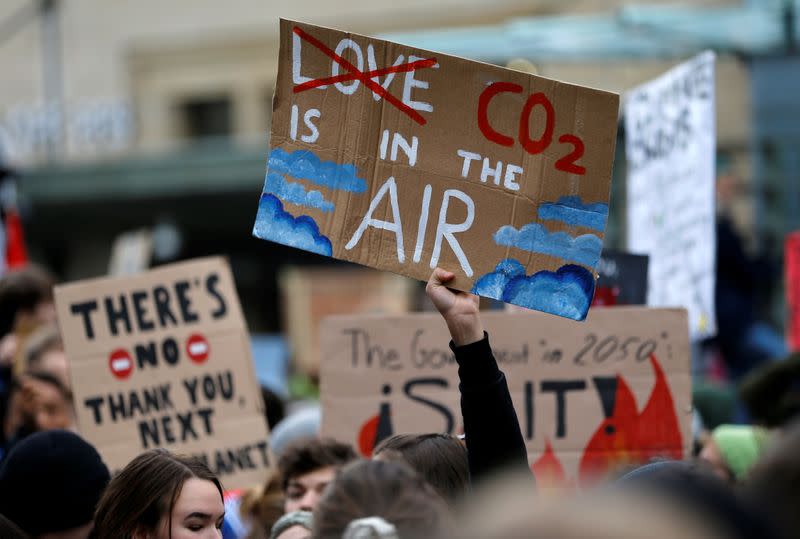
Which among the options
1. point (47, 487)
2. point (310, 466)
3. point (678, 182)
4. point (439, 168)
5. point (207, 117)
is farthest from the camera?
point (207, 117)

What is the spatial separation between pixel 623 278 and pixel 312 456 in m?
1.48

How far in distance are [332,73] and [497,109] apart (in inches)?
16.9

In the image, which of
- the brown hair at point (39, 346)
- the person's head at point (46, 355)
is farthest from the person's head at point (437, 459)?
the brown hair at point (39, 346)

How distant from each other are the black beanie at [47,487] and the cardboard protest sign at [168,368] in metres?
1.03

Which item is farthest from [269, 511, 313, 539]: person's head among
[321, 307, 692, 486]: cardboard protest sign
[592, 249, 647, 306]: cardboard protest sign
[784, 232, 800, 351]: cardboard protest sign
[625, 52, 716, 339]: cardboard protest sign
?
[784, 232, 800, 351]: cardboard protest sign

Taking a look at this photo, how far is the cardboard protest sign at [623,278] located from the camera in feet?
16.3

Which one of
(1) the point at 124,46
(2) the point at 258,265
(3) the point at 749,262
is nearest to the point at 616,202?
(3) the point at 749,262

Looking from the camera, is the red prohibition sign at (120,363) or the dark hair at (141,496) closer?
the dark hair at (141,496)

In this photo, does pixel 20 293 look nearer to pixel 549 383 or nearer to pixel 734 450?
pixel 549 383

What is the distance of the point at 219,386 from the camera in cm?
492

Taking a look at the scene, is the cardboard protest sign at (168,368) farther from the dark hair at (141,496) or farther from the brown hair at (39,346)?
the dark hair at (141,496)

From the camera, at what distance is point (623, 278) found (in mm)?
4992

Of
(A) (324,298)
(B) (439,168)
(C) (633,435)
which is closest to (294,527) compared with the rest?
(B) (439,168)

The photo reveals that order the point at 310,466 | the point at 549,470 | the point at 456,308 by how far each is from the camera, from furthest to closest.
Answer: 1. the point at 549,470
2. the point at 310,466
3. the point at 456,308
